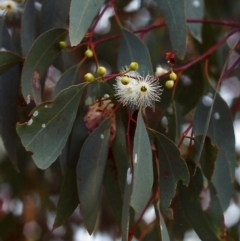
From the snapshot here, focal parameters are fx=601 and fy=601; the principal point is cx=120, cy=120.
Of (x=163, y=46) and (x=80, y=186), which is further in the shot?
(x=163, y=46)

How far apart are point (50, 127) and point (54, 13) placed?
324 millimetres

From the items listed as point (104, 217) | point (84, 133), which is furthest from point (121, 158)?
point (104, 217)

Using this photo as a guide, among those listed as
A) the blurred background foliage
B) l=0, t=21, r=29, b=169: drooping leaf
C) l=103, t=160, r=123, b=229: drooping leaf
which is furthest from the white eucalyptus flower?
l=103, t=160, r=123, b=229: drooping leaf

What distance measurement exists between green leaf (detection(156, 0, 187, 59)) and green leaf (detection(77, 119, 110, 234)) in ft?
0.69

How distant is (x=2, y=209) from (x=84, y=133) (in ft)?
2.91

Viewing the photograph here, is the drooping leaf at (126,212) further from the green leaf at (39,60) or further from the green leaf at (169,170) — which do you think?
the green leaf at (39,60)

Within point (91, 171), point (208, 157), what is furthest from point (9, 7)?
point (208, 157)

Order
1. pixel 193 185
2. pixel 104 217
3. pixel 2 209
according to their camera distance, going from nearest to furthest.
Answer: pixel 193 185 → pixel 2 209 → pixel 104 217

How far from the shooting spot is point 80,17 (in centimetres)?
108

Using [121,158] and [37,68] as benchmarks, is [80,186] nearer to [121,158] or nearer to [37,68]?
[121,158]

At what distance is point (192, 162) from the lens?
137cm

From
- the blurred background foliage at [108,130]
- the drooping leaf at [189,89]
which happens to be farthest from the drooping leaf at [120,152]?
the drooping leaf at [189,89]

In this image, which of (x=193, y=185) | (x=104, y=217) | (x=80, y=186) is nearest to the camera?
(x=80, y=186)

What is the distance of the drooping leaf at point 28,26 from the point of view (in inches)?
50.3
